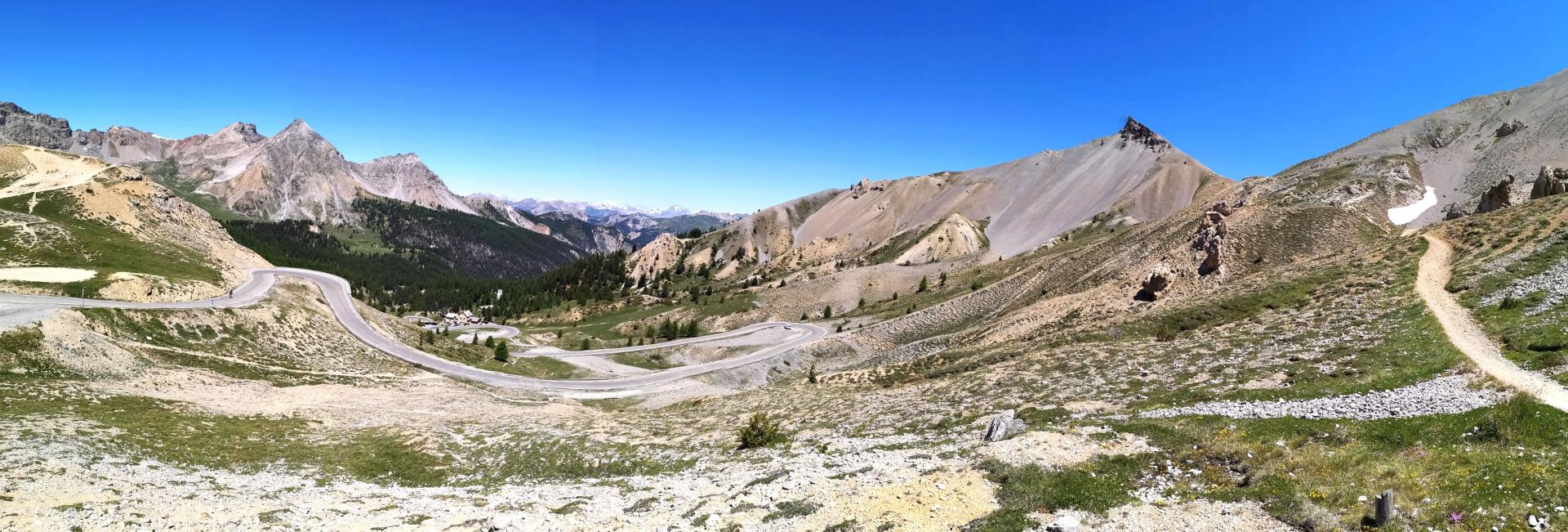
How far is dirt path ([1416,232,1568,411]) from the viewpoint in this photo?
18188 millimetres

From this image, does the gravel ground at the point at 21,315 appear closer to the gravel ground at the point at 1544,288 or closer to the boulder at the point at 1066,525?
the boulder at the point at 1066,525

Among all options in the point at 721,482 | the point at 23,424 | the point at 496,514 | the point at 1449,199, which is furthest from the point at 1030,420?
the point at 1449,199

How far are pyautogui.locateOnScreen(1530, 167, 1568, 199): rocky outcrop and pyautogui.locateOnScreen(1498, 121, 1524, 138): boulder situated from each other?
74.8 m

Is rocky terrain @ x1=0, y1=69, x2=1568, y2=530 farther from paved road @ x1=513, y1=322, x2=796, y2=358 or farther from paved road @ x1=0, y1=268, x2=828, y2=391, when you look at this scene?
paved road @ x1=513, y1=322, x2=796, y2=358

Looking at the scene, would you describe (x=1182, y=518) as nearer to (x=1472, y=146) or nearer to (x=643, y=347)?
(x=643, y=347)

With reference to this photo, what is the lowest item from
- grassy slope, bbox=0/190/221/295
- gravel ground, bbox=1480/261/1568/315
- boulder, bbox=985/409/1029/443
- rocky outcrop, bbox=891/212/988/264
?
boulder, bbox=985/409/1029/443

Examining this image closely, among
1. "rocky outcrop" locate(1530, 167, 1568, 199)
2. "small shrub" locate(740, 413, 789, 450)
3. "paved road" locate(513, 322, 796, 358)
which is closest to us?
"small shrub" locate(740, 413, 789, 450)

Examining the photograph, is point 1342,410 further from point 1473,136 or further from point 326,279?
point 1473,136

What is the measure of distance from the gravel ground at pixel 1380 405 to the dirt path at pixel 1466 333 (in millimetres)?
1024

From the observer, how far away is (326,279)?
9369cm

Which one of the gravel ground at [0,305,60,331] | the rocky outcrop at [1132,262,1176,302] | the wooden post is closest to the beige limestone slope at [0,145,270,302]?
the gravel ground at [0,305,60,331]

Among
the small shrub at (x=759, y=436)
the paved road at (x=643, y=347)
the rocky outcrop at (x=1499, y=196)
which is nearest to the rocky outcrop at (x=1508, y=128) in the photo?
the rocky outcrop at (x=1499, y=196)

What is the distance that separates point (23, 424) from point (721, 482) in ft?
97.3

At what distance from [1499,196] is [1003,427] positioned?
6522cm
